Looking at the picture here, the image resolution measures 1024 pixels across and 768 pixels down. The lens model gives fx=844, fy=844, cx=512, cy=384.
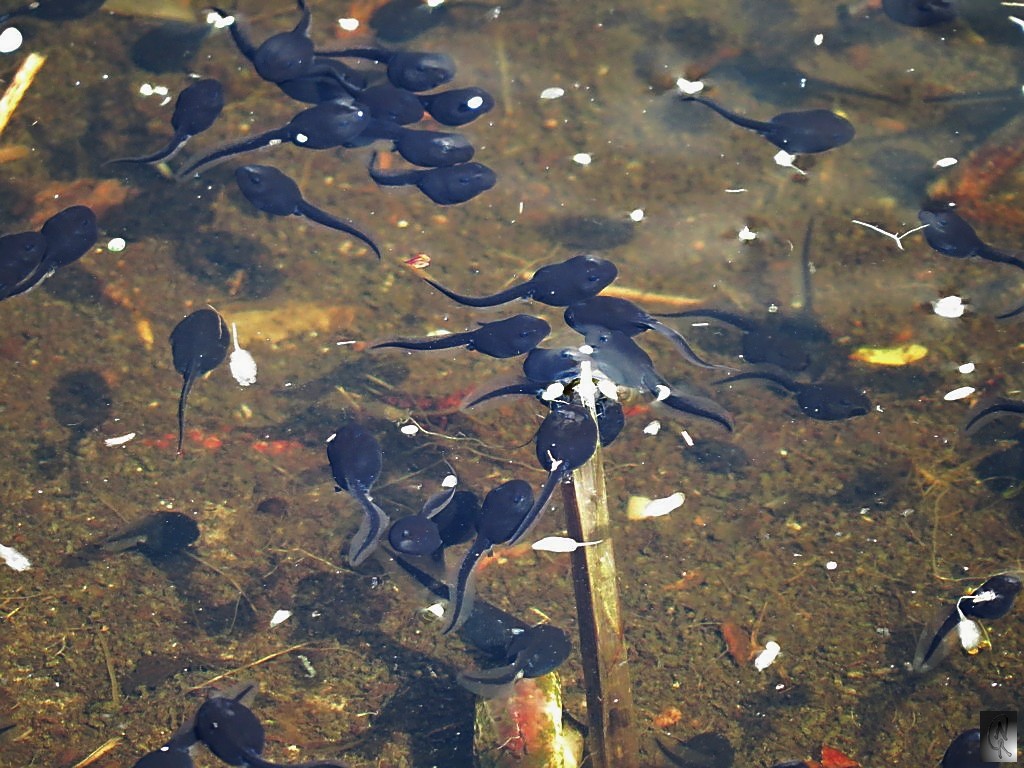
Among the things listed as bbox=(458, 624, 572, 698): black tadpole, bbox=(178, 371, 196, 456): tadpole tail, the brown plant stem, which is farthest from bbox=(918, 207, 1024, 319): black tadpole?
bbox=(178, 371, 196, 456): tadpole tail

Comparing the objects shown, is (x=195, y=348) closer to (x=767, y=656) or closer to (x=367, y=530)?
(x=367, y=530)

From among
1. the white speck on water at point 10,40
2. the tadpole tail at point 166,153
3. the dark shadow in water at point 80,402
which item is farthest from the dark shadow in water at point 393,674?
the white speck on water at point 10,40

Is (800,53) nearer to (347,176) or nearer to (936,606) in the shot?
(347,176)

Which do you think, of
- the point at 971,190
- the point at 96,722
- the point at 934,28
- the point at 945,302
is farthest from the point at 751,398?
the point at 96,722

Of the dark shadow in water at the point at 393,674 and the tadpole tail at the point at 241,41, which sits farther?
the tadpole tail at the point at 241,41

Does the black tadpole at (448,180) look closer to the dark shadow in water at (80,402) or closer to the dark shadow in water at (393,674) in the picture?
the dark shadow in water at (80,402)

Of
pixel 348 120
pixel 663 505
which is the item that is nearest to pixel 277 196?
pixel 348 120
